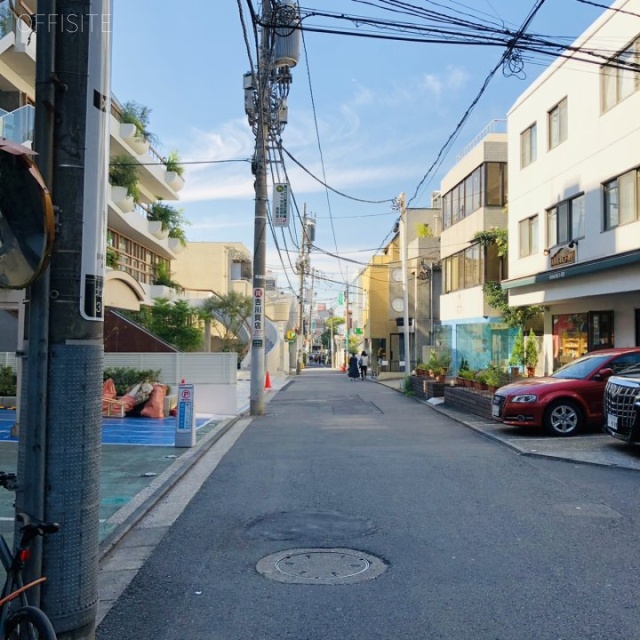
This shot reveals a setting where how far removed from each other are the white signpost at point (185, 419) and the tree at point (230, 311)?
74.6 ft

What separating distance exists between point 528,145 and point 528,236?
3.06m

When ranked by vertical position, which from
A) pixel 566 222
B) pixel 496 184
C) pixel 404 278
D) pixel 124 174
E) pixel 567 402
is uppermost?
pixel 124 174

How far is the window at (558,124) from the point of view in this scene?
62.1 ft

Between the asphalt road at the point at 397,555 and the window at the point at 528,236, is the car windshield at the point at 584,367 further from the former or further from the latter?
the window at the point at 528,236

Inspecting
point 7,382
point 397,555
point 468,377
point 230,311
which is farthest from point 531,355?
point 230,311

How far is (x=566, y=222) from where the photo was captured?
1870 centimetres

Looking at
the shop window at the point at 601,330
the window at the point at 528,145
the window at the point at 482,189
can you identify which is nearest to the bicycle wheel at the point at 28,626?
the shop window at the point at 601,330

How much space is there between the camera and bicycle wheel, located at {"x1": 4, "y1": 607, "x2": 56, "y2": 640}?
3.02m

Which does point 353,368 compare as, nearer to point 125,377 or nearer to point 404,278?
point 404,278

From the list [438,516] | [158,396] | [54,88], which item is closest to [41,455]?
[54,88]

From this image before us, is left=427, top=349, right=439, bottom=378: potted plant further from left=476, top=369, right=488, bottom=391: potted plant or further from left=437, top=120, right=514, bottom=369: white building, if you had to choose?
left=476, top=369, right=488, bottom=391: potted plant

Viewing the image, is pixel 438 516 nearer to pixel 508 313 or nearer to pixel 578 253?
pixel 578 253

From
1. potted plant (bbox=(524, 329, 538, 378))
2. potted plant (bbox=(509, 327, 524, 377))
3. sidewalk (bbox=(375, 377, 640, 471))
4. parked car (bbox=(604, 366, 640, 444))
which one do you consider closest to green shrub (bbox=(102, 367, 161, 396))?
sidewalk (bbox=(375, 377, 640, 471))

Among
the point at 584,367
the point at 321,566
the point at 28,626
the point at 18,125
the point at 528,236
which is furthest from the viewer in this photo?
the point at 528,236
